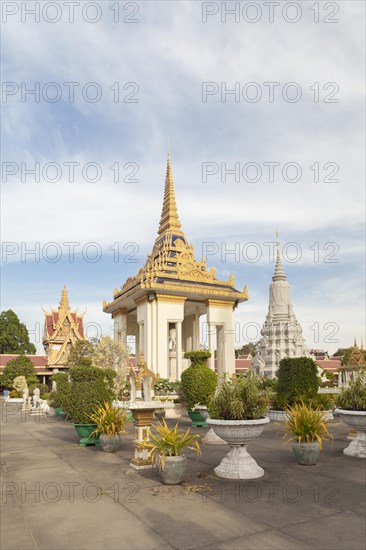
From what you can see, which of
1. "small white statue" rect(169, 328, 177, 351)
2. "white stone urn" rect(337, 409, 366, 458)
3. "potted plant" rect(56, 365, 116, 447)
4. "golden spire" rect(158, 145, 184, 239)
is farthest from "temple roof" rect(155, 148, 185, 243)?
"white stone urn" rect(337, 409, 366, 458)

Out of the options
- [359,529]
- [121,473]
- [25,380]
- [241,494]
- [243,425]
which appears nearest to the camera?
[359,529]

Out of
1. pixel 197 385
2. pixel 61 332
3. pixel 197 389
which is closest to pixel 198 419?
pixel 197 389

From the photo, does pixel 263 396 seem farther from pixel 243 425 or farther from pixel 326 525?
pixel 326 525

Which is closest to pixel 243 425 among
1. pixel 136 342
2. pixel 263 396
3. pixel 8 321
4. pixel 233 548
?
pixel 263 396

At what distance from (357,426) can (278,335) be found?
138 ft

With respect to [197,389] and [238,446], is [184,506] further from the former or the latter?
[197,389]

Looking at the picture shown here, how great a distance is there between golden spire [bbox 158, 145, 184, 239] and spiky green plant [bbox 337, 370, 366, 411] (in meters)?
24.0

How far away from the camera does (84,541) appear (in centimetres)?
533

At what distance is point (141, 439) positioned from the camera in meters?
9.87

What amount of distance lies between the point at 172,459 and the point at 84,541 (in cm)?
274

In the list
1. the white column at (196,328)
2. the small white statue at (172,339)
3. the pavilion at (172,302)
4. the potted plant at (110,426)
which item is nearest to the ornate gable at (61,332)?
the pavilion at (172,302)

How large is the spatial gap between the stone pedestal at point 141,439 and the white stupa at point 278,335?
39.7 m

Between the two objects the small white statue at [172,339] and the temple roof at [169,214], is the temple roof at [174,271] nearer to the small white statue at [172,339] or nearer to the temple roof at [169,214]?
the temple roof at [169,214]

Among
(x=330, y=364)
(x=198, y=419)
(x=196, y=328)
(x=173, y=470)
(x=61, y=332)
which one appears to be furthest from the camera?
(x=330, y=364)
